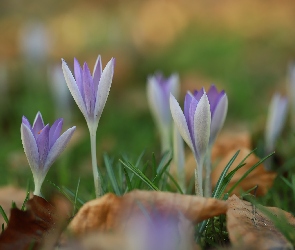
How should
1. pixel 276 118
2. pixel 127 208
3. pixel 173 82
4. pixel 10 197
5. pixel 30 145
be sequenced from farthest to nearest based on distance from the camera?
pixel 276 118 < pixel 173 82 < pixel 10 197 < pixel 30 145 < pixel 127 208

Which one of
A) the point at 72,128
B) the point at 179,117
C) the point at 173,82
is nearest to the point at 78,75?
the point at 72,128

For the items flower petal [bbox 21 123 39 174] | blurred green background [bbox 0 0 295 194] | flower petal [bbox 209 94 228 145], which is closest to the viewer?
flower petal [bbox 21 123 39 174]

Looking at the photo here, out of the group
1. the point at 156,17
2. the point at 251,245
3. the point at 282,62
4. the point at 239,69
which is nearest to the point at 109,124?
the point at 239,69

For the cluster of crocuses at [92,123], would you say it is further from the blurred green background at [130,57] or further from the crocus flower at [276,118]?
the blurred green background at [130,57]

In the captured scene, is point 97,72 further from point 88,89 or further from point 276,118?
point 276,118

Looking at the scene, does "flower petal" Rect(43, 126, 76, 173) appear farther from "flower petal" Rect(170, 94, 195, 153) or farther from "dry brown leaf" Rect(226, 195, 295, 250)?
"dry brown leaf" Rect(226, 195, 295, 250)

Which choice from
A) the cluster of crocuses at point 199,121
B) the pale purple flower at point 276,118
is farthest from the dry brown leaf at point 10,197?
the pale purple flower at point 276,118

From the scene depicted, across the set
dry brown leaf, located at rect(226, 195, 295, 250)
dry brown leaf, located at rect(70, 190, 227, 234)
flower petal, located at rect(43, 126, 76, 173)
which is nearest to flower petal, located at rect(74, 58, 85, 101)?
flower petal, located at rect(43, 126, 76, 173)
